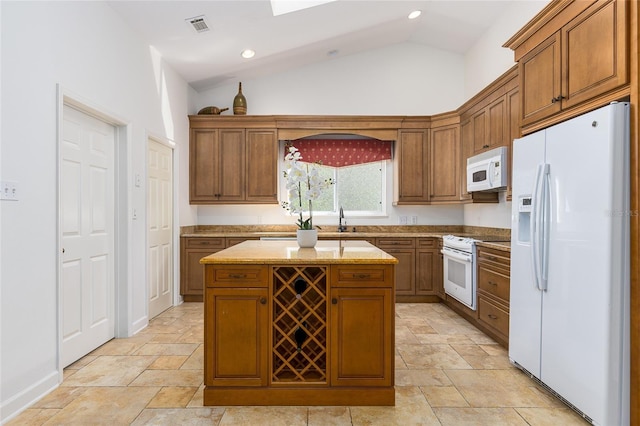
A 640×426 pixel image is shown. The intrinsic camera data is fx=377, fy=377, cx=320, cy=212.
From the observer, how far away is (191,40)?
12.6ft

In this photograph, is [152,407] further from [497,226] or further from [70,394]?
[497,226]

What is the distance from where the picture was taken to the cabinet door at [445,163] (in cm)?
481

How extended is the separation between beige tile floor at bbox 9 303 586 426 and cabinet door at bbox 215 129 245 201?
2167 millimetres

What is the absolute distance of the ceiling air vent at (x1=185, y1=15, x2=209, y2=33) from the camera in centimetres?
348

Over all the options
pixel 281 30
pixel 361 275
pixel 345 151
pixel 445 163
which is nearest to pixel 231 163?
pixel 345 151

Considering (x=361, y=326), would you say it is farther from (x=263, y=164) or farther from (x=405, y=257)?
(x=263, y=164)

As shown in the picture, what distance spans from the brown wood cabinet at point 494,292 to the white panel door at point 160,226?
3.36 meters

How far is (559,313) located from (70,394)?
309 cm

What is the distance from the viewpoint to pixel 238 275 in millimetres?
2229

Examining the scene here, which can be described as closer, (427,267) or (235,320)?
(235,320)

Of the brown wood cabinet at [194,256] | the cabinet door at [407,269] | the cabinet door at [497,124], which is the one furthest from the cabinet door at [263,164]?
the cabinet door at [497,124]

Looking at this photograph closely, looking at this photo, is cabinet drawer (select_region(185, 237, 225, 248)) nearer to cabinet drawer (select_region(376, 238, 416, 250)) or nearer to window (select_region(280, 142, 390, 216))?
window (select_region(280, 142, 390, 216))

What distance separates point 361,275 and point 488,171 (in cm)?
230

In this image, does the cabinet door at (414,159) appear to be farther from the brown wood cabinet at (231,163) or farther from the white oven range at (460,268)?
the brown wood cabinet at (231,163)
